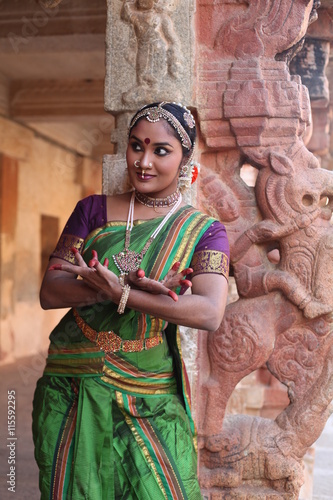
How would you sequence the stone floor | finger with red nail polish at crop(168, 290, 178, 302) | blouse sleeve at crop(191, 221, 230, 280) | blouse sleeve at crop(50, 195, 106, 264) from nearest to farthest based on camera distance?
finger with red nail polish at crop(168, 290, 178, 302) < blouse sleeve at crop(191, 221, 230, 280) < blouse sleeve at crop(50, 195, 106, 264) < the stone floor

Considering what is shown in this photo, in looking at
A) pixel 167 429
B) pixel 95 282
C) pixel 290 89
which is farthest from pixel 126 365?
pixel 290 89

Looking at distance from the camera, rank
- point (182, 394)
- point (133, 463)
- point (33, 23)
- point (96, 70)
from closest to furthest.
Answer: point (133, 463) → point (182, 394) → point (33, 23) → point (96, 70)

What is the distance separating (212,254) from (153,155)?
0.38 meters

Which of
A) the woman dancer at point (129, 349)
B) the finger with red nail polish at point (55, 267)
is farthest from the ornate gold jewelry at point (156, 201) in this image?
the finger with red nail polish at point (55, 267)

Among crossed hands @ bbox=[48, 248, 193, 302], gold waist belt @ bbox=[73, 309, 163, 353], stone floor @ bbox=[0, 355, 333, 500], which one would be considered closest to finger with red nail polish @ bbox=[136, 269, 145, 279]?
crossed hands @ bbox=[48, 248, 193, 302]

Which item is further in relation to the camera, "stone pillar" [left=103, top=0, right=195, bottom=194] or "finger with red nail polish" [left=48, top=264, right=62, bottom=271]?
"stone pillar" [left=103, top=0, right=195, bottom=194]

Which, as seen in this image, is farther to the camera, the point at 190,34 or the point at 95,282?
the point at 190,34

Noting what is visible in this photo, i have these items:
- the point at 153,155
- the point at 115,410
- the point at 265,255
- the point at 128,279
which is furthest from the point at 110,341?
the point at 265,255

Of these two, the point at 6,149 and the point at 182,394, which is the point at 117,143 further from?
the point at 6,149

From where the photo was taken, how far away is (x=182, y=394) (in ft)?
8.19

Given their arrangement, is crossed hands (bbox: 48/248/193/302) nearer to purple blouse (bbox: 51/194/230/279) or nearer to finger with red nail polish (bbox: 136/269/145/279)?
finger with red nail polish (bbox: 136/269/145/279)

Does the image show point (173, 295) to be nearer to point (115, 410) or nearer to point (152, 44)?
point (115, 410)

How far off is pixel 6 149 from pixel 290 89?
6.19 meters

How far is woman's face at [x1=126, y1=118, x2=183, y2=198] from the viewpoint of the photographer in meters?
2.33
